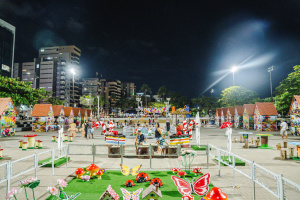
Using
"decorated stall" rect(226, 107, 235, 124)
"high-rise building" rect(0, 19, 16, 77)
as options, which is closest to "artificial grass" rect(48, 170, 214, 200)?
"decorated stall" rect(226, 107, 235, 124)

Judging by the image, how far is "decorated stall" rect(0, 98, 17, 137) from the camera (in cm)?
2367

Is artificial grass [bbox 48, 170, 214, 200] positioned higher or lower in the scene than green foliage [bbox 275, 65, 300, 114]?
lower

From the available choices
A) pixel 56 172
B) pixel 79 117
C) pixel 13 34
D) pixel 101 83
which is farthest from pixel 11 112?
pixel 101 83

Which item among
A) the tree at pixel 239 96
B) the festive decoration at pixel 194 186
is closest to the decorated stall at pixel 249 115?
the tree at pixel 239 96

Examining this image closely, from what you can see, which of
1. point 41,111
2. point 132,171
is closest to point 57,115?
point 41,111

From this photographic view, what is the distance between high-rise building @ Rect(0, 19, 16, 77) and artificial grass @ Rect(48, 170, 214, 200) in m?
92.4

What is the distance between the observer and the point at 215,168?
31.0 feet

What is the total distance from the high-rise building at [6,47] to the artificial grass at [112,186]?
3636 inches

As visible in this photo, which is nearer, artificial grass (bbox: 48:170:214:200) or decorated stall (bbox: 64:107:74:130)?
artificial grass (bbox: 48:170:214:200)

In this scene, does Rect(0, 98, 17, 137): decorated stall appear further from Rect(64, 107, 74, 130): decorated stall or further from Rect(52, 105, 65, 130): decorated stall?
Rect(64, 107, 74, 130): decorated stall

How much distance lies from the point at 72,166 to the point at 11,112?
2080 cm

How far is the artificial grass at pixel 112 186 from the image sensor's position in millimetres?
6156

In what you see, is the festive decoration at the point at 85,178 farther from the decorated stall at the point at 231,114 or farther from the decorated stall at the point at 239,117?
the decorated stall at the point at 231,114

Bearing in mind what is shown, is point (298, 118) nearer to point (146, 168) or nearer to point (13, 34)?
point (146, 168)
